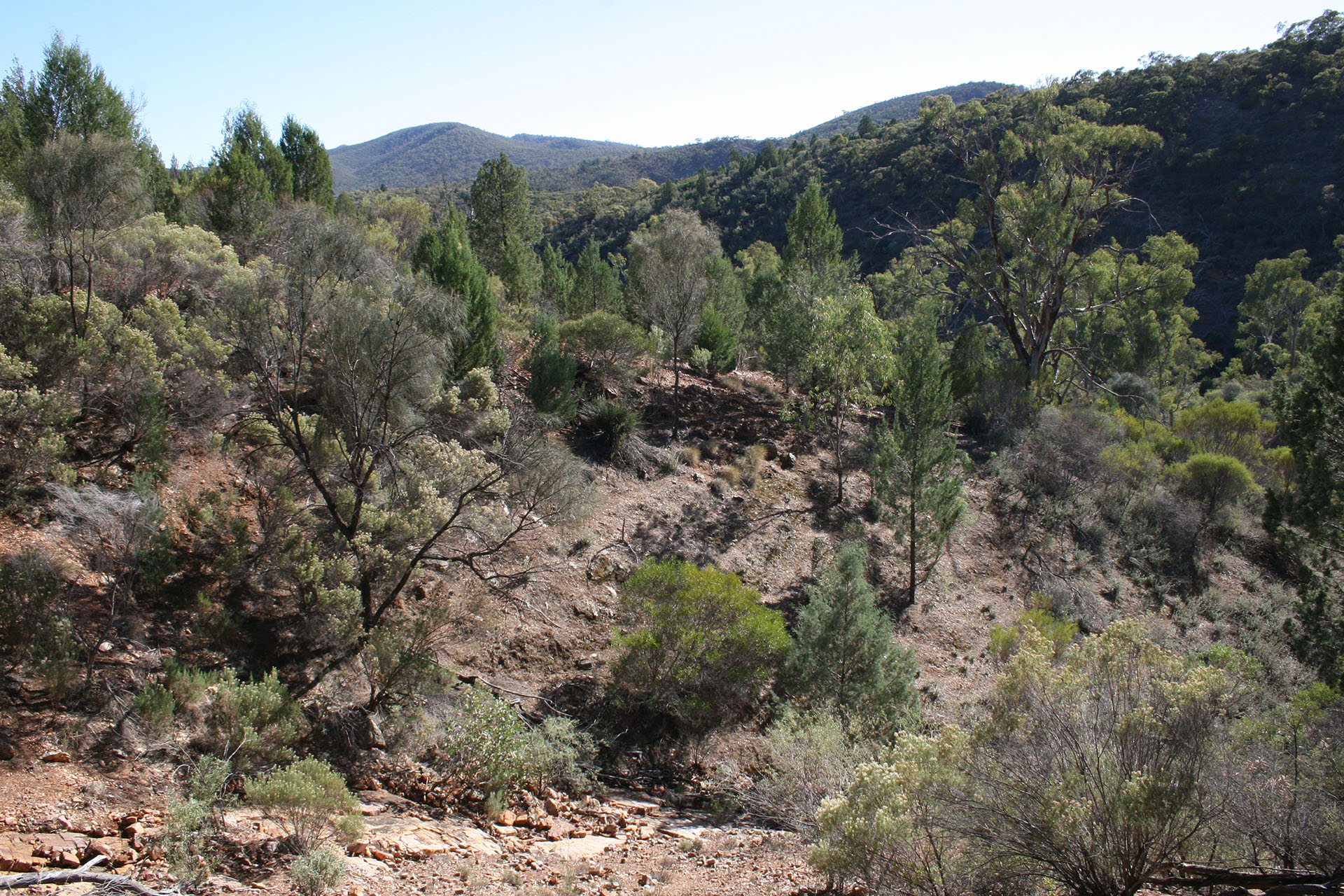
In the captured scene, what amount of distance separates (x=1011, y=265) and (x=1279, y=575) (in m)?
11.6

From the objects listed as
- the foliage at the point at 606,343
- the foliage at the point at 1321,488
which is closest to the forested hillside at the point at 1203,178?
the foliage at the point at 606,343

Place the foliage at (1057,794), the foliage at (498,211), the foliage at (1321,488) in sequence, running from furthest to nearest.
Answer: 1. the foliage at (498,211)
2. the foliage at (1321,488)
3. the foliage at (1057,794)

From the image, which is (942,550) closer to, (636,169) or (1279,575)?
(1279,575)

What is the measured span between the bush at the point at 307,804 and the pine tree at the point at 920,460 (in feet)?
39.0

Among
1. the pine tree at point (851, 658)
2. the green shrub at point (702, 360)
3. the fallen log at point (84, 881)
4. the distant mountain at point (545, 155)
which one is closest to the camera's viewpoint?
the fallen log at point (84, 881)

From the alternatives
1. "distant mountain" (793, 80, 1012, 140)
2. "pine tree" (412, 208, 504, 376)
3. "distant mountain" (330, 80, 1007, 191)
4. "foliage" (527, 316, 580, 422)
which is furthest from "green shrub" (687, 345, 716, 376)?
"distant mountain" (793, 80, 1012, 140)

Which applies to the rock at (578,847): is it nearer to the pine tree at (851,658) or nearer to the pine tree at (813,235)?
the pine tree at (851,658)

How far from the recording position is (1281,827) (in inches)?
216

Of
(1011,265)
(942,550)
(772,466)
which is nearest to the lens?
(942,550)

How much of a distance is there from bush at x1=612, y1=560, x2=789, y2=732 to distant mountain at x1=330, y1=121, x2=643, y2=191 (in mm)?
109400

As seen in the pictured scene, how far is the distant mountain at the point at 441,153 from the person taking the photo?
394 feet

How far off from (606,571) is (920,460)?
22.2 ft

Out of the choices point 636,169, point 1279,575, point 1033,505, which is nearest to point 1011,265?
point 1033,505

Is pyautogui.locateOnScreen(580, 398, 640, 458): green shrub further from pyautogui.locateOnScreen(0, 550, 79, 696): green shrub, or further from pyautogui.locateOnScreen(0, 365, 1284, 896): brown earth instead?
pyautogui.locateOnScreen(0, 550, 79, 696): green shrub
